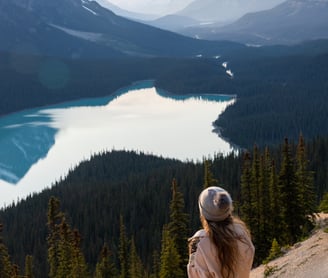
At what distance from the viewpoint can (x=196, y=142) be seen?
390ft

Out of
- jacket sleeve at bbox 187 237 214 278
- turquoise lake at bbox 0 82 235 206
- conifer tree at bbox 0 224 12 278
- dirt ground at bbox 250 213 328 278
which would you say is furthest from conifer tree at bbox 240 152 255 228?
turquoise lake at bbox 0 82 235 206

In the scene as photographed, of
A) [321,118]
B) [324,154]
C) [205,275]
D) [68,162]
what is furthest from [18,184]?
[205,275]

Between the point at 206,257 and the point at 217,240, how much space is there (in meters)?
0.23

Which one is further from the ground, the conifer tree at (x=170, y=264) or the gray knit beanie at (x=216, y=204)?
the gray knit beanie at (x=216, y=204)

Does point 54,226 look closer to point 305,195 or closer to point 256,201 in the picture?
point 256,201

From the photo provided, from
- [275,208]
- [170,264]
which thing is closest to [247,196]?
[275,208]

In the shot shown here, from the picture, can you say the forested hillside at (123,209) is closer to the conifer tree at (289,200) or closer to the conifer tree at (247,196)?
the conifer tree at (247,196)

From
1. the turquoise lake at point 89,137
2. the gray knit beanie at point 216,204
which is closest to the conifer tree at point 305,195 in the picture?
the gray knit beanie at point 216,204

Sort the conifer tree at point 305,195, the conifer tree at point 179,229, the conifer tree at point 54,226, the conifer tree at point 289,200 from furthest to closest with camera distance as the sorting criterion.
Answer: the conifer tree at point 289,200
the conifer tree at point 179,229
the conifer tree at point 305,195
the conifer tree at point 54,226

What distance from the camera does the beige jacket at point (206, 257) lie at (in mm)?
5820

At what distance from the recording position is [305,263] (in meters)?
16.1

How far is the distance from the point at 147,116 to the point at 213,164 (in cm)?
8192

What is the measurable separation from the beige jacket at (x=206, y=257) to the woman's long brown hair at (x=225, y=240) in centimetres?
5

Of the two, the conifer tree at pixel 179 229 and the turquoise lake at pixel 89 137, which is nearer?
the conifer tree at pixel 179 229
